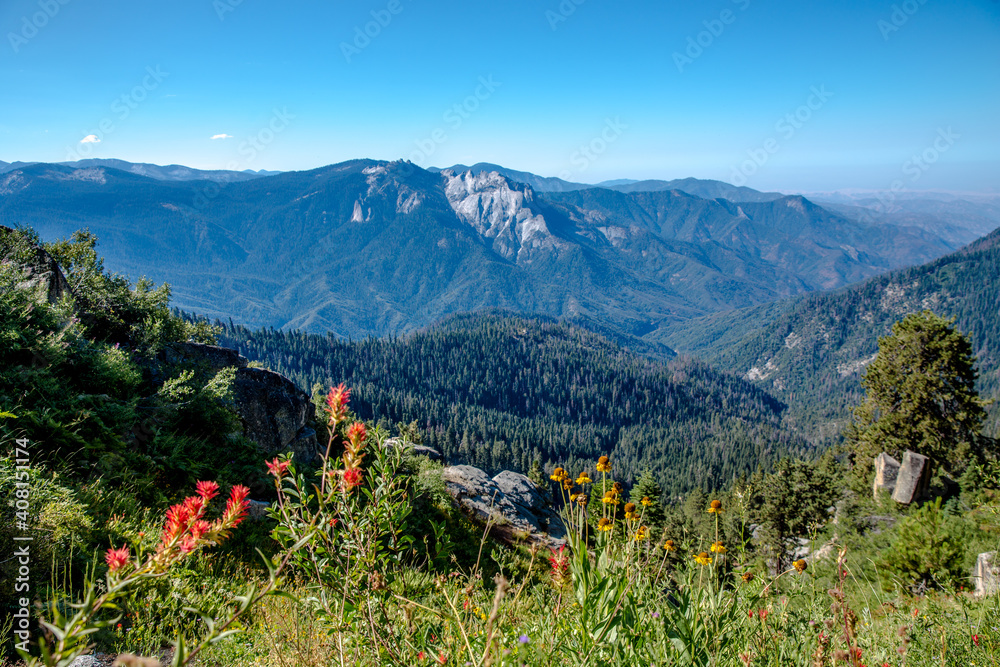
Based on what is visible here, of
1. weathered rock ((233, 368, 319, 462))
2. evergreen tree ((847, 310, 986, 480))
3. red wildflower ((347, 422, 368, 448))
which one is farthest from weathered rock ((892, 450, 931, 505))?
red wildflower ((347, 422, 368, 448))

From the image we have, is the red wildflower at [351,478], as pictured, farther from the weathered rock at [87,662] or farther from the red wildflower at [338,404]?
the weathered rock at [87,662]

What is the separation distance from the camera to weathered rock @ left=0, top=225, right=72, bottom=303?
11.9 metres

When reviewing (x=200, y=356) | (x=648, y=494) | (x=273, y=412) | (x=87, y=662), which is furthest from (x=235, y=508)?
(x=273, y=412)

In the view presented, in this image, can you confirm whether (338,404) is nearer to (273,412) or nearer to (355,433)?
(355,433)

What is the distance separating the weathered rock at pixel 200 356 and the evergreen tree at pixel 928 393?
29378mm

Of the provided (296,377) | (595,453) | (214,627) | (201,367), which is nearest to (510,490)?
(201,367)

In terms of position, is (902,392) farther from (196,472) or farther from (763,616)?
(196,472)

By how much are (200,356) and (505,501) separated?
38.8 ft

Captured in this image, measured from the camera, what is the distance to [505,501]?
18469 mm

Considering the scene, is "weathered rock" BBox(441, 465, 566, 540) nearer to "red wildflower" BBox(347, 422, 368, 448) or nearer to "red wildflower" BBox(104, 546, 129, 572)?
"red wildflower" BBox(347, 422, 368, 448)

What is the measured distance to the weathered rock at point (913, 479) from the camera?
21261 mm

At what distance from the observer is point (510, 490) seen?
2233 centimetres

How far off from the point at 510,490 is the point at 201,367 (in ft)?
47.4

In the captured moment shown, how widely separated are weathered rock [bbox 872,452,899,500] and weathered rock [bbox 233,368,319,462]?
2604 centimetres
